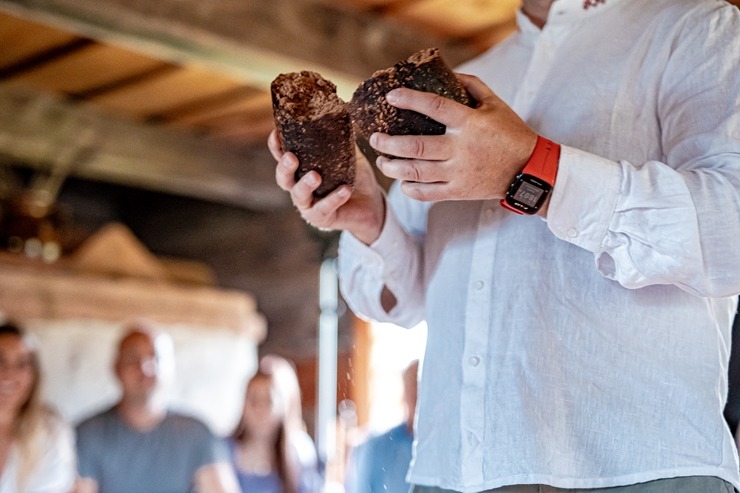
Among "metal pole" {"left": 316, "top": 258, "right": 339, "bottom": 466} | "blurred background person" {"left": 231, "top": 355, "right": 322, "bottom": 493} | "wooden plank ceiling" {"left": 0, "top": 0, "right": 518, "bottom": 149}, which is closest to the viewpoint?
"wooden plank ceiling" {"left": 0, "top": 0, "right": 518, "bottom": 149}

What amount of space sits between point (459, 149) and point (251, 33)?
1688 millimetres

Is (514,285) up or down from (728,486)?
up

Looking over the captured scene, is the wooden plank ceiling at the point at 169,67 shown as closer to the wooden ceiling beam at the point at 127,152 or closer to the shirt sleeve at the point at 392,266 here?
the wooden ceiling beam at the point at 127,152

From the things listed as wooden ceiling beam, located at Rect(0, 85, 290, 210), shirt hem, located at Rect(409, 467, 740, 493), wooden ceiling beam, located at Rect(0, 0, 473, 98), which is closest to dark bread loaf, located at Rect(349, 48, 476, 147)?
shirt hem, located at Rect(409, 467, 740, 493)

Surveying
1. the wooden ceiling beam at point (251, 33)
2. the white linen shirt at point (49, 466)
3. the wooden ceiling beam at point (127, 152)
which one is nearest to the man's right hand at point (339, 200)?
the wooden ceiling beam at point (251, 33)

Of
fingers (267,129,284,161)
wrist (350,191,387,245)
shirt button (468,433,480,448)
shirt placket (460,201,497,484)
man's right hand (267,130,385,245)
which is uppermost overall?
fingers (267,129,284,161)

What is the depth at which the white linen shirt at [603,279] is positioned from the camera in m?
0.64

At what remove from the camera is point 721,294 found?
0.65 metres

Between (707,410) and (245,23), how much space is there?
5.78ft

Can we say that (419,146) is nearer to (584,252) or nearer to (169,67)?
(584,252)

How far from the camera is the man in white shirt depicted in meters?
0.63

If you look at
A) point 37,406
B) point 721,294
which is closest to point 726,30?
point 721,294

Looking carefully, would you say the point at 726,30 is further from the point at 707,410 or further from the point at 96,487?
the point at 96,487

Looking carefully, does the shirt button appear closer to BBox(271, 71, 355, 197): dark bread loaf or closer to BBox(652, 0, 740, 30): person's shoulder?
BBox(271, 71, 355, 197): dark bread loaf
